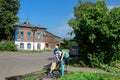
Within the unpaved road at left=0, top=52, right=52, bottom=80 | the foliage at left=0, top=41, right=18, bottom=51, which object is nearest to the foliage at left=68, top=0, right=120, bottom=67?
the unpaved road at left=0, top=52, right=52, bottom=80

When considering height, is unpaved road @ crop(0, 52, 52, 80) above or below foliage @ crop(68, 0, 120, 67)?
below

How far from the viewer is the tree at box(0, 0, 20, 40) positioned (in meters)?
49.8

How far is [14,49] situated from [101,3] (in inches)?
1158

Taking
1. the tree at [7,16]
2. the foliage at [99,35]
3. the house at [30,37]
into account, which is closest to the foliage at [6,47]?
the tree at [7,16]

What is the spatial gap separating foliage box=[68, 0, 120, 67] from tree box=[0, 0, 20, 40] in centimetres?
3165

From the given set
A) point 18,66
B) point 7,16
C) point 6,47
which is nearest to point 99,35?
point 18,66

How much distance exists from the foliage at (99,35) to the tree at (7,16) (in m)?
31.6

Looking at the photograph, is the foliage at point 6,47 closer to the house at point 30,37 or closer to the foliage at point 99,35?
the house at point 30,37

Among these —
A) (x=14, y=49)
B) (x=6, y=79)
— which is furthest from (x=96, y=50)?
(x=14, y=49)

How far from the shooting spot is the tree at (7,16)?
4984cm

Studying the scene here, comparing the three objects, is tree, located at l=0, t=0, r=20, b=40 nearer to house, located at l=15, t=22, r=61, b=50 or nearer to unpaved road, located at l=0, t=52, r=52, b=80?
house, located at l=15, t=22, r=61, b=50

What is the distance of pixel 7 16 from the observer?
5022 centimetres

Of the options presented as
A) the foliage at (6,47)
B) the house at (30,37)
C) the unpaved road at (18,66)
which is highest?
the house at (30,37)

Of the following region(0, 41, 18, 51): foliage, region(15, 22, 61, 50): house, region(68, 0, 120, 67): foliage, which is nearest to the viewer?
region(68, 0, 120, 67): foliage
